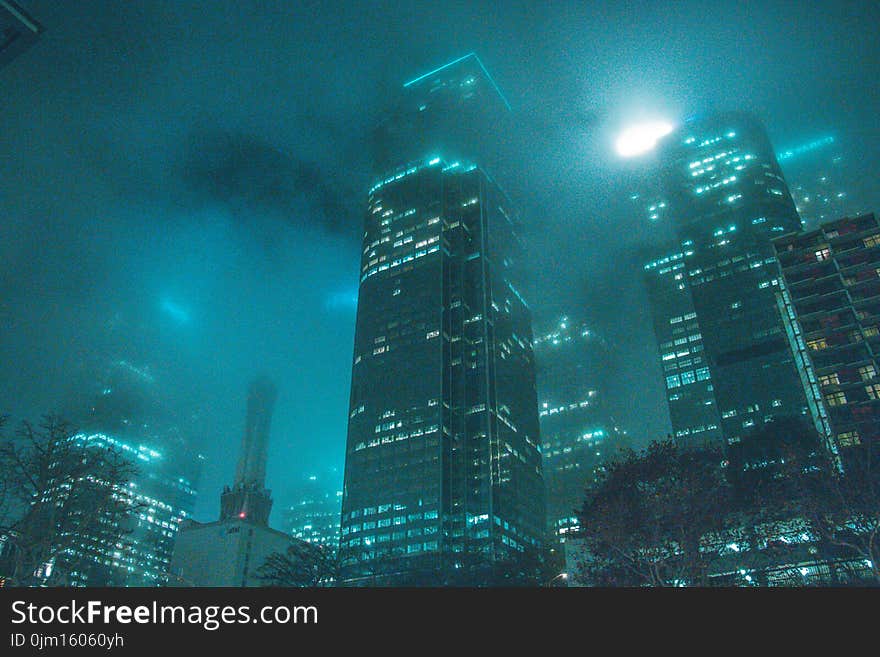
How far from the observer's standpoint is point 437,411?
156 meters

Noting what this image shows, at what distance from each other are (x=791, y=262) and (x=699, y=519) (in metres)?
85.0

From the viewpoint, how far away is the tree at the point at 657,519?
4078cm

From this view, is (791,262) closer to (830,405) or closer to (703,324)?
(830,405)

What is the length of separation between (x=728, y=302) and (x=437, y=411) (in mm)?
88680

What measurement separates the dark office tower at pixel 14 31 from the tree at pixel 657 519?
177ft

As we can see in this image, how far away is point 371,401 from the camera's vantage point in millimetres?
164625

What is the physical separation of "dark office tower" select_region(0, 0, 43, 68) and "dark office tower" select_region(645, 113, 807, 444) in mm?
153288

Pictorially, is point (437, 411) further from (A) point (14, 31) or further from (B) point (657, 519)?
(A) point (14, 31)

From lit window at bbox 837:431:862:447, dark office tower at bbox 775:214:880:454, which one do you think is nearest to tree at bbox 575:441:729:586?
lit window at bbox 837:431:862:447

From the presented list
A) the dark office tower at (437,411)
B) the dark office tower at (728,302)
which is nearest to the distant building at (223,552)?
the dark office tower at (437,411)

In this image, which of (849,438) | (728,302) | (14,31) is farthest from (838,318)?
(14,31)

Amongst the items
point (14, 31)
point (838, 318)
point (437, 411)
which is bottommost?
point (14, 31)

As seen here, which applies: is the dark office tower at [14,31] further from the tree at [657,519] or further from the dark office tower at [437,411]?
the dark office tower at [437,411]

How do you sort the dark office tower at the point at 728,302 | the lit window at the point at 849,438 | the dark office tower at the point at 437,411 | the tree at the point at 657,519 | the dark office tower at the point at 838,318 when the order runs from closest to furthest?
the tree at the point at 657,519 < the lit window at the point at 849,438 < the dark office tower at the point at 838,318 < the dark office tower at the point at 437,411 < the dark office tower at the point at 728,302
